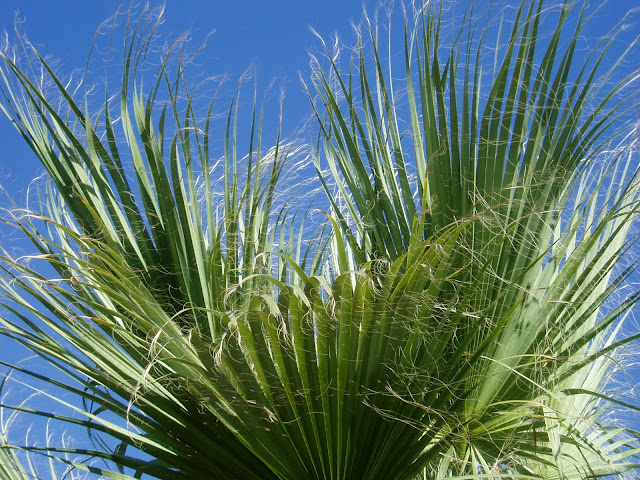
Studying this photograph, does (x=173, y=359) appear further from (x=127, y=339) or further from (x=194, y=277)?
(x=194, y=277)

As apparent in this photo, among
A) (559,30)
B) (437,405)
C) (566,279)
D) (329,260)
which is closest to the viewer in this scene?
(437,405)

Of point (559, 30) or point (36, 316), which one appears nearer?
point (36, 316)

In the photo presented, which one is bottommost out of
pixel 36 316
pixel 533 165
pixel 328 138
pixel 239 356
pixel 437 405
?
pixel 437 405

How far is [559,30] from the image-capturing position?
235 centimetres

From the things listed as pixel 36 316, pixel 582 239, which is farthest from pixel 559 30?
pixel 36 316

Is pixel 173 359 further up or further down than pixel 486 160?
further down

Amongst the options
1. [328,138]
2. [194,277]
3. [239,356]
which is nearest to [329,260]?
[328,138]

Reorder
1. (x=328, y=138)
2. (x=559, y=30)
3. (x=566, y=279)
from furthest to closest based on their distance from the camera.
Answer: (x=328, y=138), (x=559, y=30), (x=566, y=279)

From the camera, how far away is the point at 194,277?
7.29 ft

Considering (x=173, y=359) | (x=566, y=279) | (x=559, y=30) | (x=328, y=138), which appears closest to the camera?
(x=173, y=359)

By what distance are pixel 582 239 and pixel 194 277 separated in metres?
1.09

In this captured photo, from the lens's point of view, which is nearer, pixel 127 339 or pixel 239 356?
pixel 239 356

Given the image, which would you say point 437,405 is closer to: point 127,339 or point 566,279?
point 566,279

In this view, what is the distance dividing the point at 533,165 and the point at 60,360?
4.50ft
